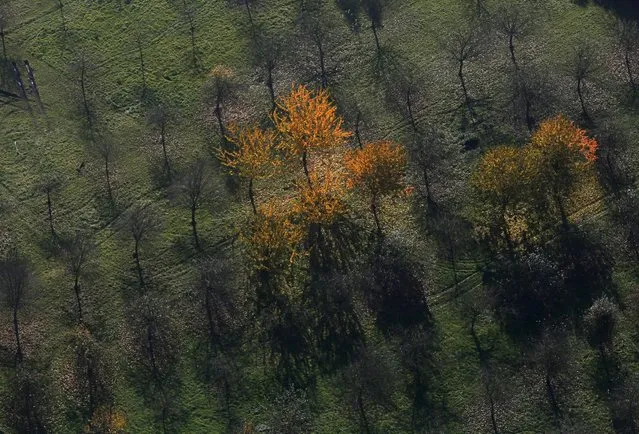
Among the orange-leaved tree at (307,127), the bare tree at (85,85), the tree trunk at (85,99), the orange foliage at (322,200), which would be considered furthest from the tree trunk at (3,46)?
the orange foliage at (322,200)

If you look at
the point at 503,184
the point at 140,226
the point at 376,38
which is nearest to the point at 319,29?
the point at 376,38

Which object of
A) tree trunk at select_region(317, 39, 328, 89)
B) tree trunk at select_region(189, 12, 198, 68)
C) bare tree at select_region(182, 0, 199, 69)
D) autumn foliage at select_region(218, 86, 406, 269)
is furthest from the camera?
bare tree at select_region(182, 0, 199, 69)

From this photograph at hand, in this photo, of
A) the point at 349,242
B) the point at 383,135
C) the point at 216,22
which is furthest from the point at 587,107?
the point at 216,22

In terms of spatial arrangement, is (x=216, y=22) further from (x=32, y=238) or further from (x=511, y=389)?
(x=511, y=389)

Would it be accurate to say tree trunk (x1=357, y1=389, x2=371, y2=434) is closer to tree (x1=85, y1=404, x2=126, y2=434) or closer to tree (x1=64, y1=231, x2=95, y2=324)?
tree (x1=85, y1=404, x2=126, y2=434)

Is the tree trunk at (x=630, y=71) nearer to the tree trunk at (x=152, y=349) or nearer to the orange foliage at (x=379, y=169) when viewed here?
the orange foliage at (x=379, y=169)

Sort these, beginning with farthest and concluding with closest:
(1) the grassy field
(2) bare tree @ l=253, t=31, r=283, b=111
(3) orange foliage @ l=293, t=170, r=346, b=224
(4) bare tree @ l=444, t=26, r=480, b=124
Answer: (2) bare tree @ l=253, t=31, r=283, b=111, (4) bare tree @ l=444, t=26, r=480, b=124, (3) orange foliage @ l=293, t=170, r=346, b=224, (1) the grassy field

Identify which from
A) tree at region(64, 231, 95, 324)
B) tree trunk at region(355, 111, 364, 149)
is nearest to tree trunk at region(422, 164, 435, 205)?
tree trunk at region(355, 111, 364, 149)
